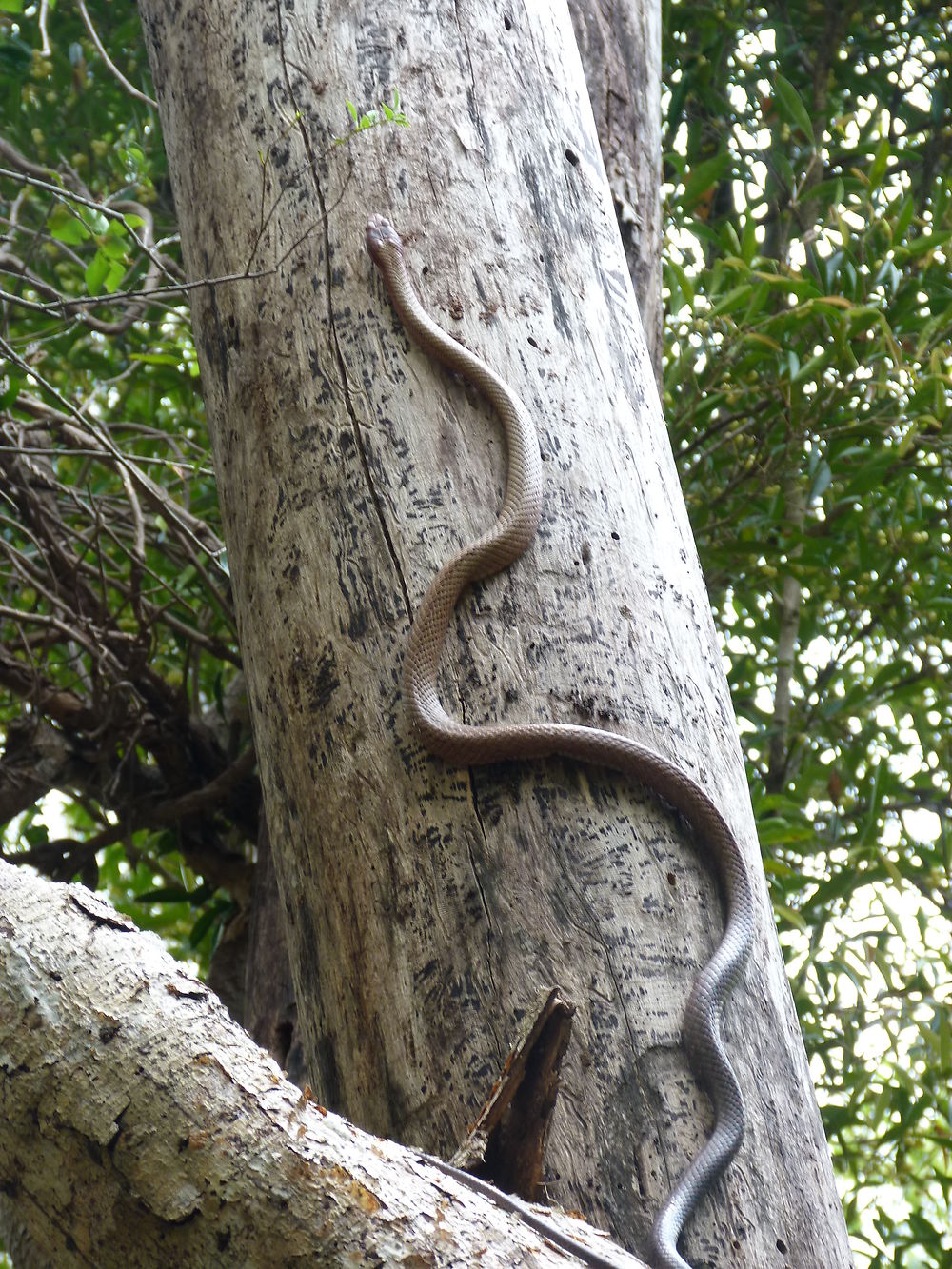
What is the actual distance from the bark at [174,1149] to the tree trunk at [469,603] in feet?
1.22

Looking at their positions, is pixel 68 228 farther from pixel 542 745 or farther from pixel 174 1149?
pixel 174 1149

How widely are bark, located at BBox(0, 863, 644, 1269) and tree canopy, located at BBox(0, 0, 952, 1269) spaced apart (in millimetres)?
1738

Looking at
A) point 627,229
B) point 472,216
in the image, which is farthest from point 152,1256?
point 627,229

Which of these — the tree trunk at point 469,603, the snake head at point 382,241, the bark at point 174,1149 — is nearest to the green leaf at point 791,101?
the tree trunk at point 469,603

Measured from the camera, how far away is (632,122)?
2594mm

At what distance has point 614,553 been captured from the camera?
1553 millimetres

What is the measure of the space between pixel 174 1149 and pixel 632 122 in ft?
7.85

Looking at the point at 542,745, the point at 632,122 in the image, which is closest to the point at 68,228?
the point at 632,122

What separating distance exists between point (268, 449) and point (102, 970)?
92cm

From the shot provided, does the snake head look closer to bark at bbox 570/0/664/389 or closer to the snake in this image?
the snake

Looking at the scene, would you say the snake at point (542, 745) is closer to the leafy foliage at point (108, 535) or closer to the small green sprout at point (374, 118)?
the small green sprout at point (374, 118)

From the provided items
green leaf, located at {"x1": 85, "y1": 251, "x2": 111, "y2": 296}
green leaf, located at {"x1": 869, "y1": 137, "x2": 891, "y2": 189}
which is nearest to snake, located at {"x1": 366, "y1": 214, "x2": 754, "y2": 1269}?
green leaf, located at {"x1": 85, "y1": 251, "x2": 111, "y2": 296}

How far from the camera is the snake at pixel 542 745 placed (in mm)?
1208

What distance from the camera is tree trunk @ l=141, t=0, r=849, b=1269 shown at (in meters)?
1.27
